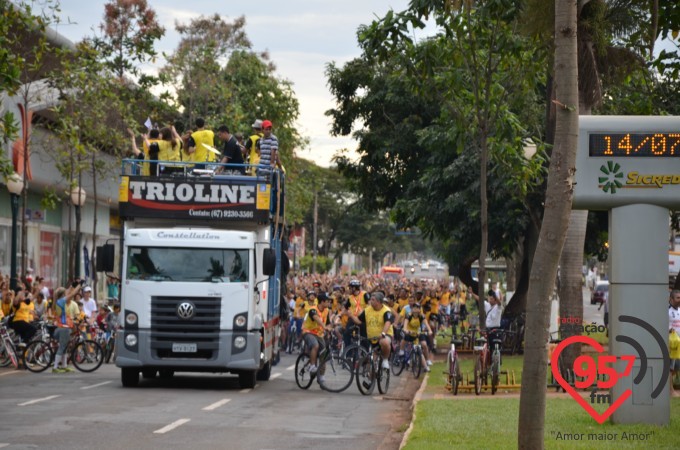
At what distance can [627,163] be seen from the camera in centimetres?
1531

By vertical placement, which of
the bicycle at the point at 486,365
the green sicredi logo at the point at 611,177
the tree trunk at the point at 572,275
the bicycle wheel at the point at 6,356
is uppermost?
the green sicredi logo at the point at 611,177

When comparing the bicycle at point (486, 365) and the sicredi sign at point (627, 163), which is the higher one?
the sicredi sign at point (627, 163)

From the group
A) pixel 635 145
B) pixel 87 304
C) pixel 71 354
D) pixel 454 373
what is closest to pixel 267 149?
pixel 454 373

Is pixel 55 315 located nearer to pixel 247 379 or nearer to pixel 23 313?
pixel 23 313

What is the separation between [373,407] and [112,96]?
62.6ft

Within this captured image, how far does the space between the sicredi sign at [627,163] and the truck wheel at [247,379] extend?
9293mm

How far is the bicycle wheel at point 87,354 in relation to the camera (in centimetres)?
2705

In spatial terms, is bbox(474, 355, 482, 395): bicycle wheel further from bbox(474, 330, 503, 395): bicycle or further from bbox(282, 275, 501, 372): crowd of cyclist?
bbox(282, 275, 501, 372): crowd of cyclist

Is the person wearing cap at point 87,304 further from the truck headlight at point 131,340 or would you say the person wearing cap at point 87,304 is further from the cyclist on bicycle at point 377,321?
the cyclist on bicycle at point 377,321

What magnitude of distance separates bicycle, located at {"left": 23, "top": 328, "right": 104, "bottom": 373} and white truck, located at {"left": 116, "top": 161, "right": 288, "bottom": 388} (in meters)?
5.27

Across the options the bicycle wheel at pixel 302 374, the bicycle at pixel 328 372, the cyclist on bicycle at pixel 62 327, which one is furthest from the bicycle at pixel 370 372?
the cyclist on bicycle at pixel 62 327

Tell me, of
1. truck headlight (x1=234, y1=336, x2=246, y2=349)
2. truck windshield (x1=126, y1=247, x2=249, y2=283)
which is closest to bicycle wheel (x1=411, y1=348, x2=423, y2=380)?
truck headlight (x1=234, y1=336, x2=246, y2=349)

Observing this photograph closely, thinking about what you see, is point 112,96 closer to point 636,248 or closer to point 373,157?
point 373,157

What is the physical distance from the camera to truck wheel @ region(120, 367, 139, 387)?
22.3m
